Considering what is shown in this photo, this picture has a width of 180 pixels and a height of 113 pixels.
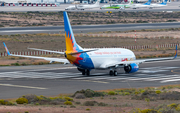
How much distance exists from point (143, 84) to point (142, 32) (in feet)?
255

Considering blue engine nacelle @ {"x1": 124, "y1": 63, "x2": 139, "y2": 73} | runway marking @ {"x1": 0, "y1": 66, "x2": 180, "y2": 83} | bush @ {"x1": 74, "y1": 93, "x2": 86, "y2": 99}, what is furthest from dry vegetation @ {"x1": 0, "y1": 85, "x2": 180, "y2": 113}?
blue engine nacelle @ {"x1": 124, "y1": 63, "x2": 139, "y2": 73}

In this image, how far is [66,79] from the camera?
4459 centimetres

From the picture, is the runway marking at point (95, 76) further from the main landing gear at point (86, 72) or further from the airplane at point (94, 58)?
the airplane at point (94, 58)

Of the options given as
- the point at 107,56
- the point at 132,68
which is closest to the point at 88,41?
the point at 132,68

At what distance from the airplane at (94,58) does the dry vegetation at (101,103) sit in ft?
35.8

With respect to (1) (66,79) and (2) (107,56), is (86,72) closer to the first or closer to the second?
(2) (107,56)

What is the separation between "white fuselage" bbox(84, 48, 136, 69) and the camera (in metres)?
46.7

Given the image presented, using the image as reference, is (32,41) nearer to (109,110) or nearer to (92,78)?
(92,78)

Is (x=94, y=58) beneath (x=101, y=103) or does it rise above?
beneath

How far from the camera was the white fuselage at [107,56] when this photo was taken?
46.7 m

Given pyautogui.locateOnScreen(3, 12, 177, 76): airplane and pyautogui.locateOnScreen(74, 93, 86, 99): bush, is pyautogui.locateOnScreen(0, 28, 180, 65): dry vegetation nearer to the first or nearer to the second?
pyautogui.locateOnScreen(3, 12, 177, 76): airplane

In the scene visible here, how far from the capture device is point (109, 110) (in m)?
23.0

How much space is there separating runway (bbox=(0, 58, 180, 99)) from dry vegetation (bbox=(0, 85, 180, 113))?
5.22 meters

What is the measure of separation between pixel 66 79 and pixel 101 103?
19390mm
